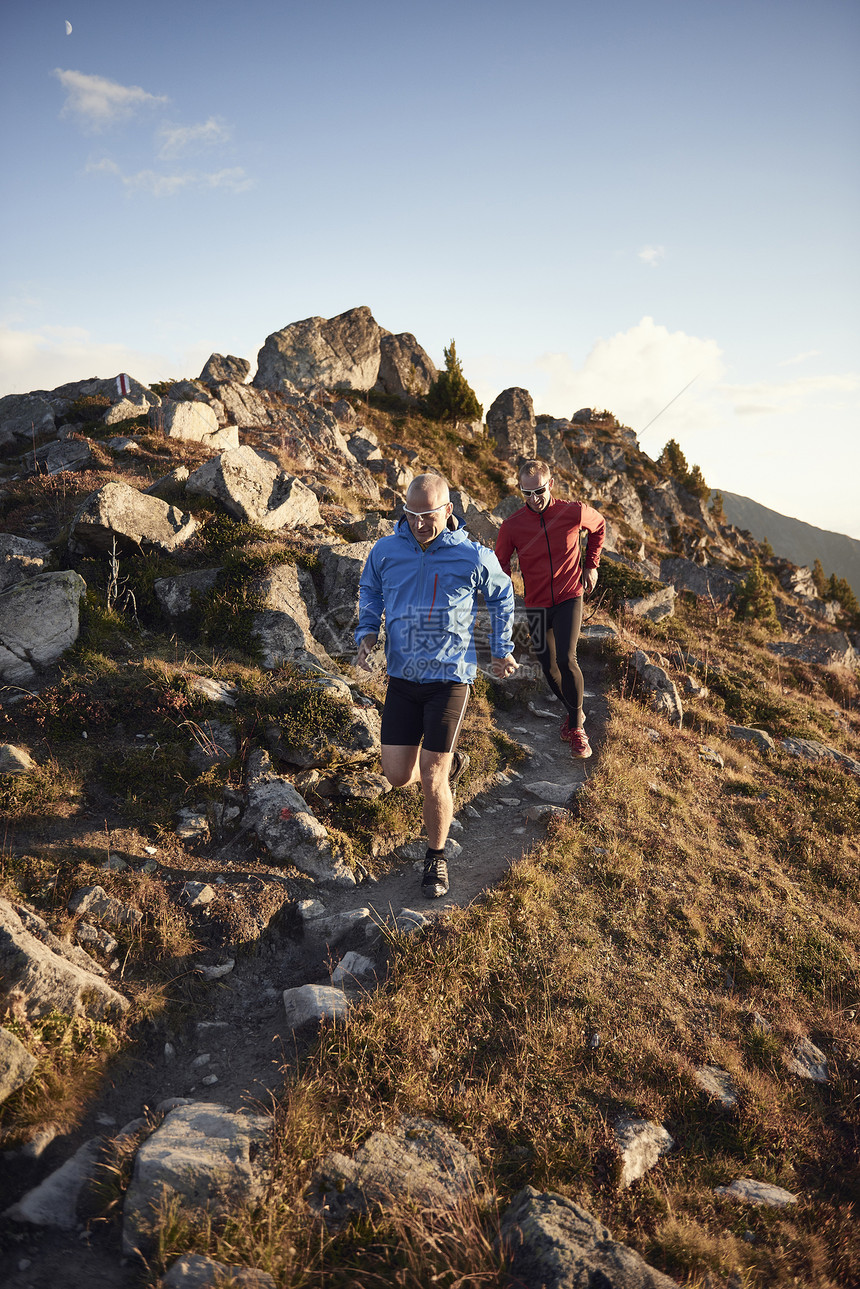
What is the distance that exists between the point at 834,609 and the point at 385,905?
52021mm

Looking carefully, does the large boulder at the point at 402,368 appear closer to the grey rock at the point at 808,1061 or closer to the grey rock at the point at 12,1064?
the grey rock at the point at 808,1061

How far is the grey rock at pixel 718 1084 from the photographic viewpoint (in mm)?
4000

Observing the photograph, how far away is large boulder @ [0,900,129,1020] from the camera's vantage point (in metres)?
3.56

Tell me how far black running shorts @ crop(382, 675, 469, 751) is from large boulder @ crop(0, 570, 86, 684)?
448 centimetres

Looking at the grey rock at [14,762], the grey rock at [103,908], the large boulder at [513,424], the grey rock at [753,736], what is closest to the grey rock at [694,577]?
the large boulder at [513,424]

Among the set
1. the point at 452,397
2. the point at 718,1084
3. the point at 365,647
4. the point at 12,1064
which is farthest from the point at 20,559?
the point at 452,397

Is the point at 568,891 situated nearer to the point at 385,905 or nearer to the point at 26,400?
the point at 385,905

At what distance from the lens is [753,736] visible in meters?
9.98

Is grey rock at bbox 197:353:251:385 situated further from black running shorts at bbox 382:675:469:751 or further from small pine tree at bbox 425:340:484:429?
black running shorts at bbox 382:675:469:751

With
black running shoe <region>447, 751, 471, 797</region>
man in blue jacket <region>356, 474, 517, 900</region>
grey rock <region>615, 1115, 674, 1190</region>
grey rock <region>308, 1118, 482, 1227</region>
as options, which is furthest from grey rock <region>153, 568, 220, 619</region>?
grey rock <region>615, 1115, 674, 1190</region>

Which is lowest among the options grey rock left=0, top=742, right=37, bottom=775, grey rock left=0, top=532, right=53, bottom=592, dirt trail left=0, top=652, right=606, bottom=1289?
dirt trail left=0, top=652, right=606, bottom=1289

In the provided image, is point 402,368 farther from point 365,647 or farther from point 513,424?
point 365,647

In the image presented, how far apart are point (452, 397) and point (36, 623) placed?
2922cm

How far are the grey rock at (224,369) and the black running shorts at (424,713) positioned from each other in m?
22.4
